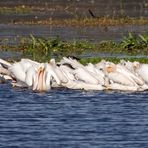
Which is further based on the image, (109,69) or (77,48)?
(77,48)

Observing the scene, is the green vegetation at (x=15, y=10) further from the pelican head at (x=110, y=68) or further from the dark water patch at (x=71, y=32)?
the pelican head at (x=110, y=68)

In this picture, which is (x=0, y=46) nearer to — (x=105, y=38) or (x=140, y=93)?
(x=105, y=38)

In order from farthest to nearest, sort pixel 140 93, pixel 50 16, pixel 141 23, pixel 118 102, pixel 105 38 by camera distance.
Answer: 1. pixel 50 16
2. pixel 141 23
3. pixel 105 38
4. pixel 140 93
5. pixel 118 102

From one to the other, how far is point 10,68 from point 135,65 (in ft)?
9.60

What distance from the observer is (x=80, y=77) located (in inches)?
906

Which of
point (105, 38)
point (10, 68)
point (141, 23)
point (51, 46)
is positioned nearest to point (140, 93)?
point (10, 68)

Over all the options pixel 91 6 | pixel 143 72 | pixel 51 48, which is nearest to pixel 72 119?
pixel 143 72

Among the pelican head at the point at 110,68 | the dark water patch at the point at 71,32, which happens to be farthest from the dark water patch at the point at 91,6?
the pelican head at the point at 110,68

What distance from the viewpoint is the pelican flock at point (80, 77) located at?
22812 mm

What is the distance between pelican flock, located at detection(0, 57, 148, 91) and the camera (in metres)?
22.8

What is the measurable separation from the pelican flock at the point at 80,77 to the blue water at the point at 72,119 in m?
0.28

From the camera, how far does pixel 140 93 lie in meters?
22.3

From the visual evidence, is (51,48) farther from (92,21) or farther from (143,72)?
(92,21)

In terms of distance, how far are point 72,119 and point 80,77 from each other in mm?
4580
